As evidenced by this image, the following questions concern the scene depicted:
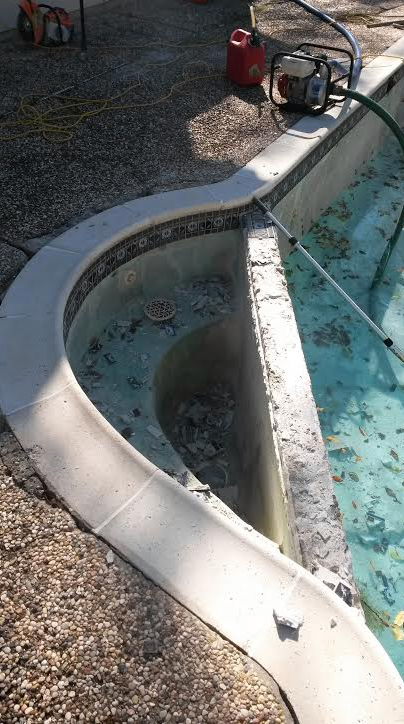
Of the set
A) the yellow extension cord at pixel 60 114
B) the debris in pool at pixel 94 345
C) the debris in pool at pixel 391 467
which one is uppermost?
the yellow extension cord at pixel 60 114

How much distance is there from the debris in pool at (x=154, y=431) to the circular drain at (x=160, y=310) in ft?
3.66

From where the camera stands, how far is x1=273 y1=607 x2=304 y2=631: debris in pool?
221 cm

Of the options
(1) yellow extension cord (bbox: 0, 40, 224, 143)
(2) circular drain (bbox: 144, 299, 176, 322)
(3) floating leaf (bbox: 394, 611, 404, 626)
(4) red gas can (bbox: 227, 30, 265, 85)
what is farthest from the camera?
(4) red gas can (bbox: 227, 30, 265, 85)

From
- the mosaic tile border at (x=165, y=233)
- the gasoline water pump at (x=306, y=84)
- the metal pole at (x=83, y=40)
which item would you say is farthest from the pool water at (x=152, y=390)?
the metal pole at (x=83, y=40)

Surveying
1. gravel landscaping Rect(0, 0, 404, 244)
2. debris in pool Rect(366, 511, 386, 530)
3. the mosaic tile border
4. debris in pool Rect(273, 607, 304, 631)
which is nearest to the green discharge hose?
the mosaic tile border

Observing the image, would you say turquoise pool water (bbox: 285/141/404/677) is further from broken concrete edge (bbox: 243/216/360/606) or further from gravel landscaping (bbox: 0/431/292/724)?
gravel landscaping (bbox: 0/431/292/724)

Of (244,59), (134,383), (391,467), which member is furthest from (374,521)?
(244,59)

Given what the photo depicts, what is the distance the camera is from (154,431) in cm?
375

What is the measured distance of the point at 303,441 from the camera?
3.19m

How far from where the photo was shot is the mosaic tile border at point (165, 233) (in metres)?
3.99

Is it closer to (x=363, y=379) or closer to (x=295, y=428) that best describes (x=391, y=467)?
(x=363, y=379)

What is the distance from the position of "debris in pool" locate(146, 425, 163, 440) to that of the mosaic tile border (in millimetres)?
837

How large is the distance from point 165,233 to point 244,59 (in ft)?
11.1

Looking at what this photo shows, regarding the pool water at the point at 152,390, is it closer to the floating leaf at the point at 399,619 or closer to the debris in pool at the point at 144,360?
the debris in pool at the point at 144,360
